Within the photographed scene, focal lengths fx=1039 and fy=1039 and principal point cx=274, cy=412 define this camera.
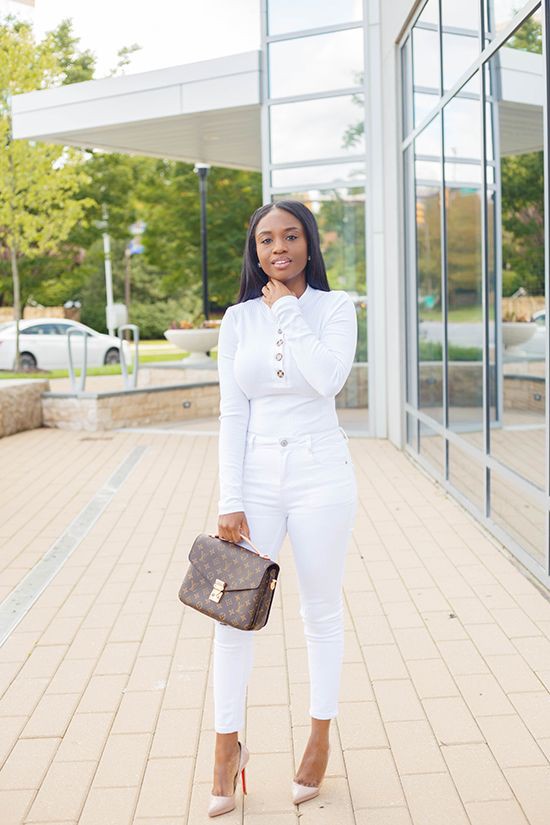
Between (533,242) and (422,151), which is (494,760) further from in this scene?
(422,151)

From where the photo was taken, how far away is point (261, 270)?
308cm

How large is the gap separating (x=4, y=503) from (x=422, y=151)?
466 cm

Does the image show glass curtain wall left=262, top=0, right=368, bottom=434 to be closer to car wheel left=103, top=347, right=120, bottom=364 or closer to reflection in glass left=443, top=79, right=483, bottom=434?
reflection in glass left=443, top=79, right=483, bottom=434

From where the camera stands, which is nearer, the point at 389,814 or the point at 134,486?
the point at 389,814

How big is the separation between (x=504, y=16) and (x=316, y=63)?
6.09 metres

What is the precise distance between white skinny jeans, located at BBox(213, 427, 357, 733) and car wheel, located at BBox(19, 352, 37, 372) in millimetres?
20556

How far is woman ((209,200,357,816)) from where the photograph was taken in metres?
2.90

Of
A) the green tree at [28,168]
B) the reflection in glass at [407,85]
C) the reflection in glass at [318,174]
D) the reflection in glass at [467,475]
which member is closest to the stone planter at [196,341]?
the green tree at [28,168]

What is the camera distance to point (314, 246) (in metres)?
3.02

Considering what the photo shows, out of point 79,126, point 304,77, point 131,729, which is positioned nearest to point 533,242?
point 131,729

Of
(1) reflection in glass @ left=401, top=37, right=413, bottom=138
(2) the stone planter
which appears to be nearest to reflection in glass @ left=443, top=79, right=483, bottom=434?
(1) reflection in glass @ left=401, top=37, right=413, bottom=138

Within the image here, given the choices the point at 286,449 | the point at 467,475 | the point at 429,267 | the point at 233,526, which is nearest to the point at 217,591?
the point at 233,526

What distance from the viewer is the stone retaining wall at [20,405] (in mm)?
12180

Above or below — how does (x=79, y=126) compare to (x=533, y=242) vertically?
above
